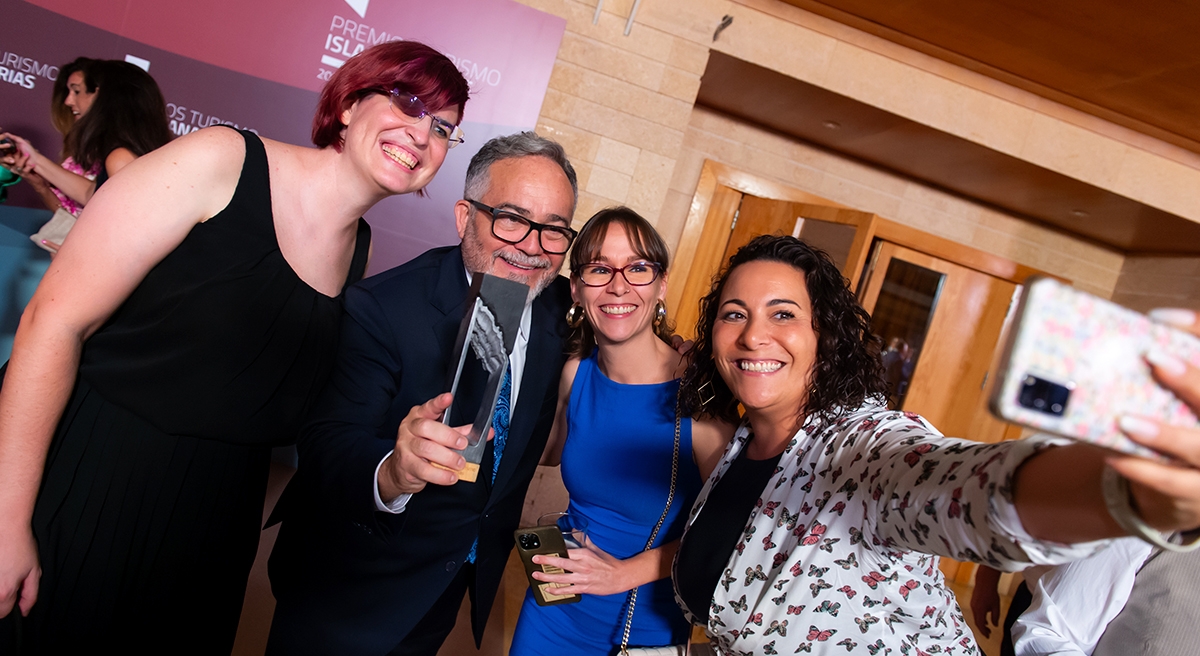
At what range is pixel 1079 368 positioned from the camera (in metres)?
0.59

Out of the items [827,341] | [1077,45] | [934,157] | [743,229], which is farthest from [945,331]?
[827,341]

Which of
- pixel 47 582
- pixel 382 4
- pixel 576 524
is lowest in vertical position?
Result: pixel 47 582

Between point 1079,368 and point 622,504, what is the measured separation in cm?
137

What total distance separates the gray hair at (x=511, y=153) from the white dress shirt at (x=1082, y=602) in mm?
1589

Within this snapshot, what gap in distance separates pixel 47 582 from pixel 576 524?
1201mm

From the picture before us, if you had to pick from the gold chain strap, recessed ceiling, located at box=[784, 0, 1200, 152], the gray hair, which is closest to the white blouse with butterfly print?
the gold chain strap

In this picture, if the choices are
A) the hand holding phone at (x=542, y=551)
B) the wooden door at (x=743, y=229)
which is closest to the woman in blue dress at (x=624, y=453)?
the hand holding phone at (x=542, y=551)

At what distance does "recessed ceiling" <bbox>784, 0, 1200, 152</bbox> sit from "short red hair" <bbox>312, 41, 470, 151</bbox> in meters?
3.57

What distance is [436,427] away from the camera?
108 centimetres

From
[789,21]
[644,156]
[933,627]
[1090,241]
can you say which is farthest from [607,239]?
[1090,241]

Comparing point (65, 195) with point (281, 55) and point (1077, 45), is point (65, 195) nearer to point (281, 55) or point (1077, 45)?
point (281, 55)

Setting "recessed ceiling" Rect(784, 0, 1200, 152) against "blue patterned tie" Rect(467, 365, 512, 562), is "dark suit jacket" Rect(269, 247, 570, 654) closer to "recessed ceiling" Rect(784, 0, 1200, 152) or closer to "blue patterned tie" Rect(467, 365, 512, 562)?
"blue patterned tie" Rect(467, 365, 512, 562)

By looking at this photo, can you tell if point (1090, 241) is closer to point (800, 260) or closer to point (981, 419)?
point (981, 419)

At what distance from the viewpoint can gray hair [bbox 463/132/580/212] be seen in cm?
174
